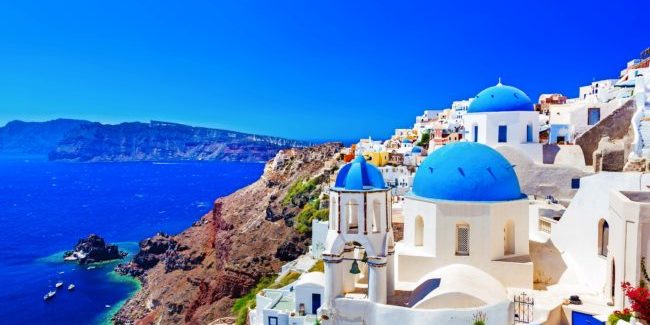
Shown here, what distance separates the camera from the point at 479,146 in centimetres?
1465

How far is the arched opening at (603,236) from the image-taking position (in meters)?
13.8

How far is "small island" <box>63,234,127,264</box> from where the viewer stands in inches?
2345

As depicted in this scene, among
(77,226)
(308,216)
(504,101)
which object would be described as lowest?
(77,226)

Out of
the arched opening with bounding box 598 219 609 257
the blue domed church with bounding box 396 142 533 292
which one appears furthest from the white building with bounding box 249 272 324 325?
the arched opening with bounding box 598 219 609 257

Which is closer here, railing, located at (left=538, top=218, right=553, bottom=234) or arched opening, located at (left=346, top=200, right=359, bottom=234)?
arched opening, located at (left=346, top=200, right=359, bottom=234)

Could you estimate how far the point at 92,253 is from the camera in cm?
5962

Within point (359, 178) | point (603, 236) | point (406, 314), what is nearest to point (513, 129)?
point (603, 236)

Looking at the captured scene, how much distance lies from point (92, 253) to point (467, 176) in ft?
185

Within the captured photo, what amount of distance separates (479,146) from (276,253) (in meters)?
26.8

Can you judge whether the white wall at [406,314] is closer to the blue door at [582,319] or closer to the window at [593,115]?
the blue door at [582,319]

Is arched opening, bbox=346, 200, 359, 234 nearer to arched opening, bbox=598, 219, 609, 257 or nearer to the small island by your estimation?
arched opening, bbox=598, 219, 609, 257

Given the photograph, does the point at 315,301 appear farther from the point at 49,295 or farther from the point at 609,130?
the point at 49,295

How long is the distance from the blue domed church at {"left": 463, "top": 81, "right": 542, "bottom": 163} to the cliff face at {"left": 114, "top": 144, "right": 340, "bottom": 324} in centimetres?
1892

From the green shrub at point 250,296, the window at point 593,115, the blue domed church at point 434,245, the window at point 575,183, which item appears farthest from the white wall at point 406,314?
the green shrub at point 250,296
